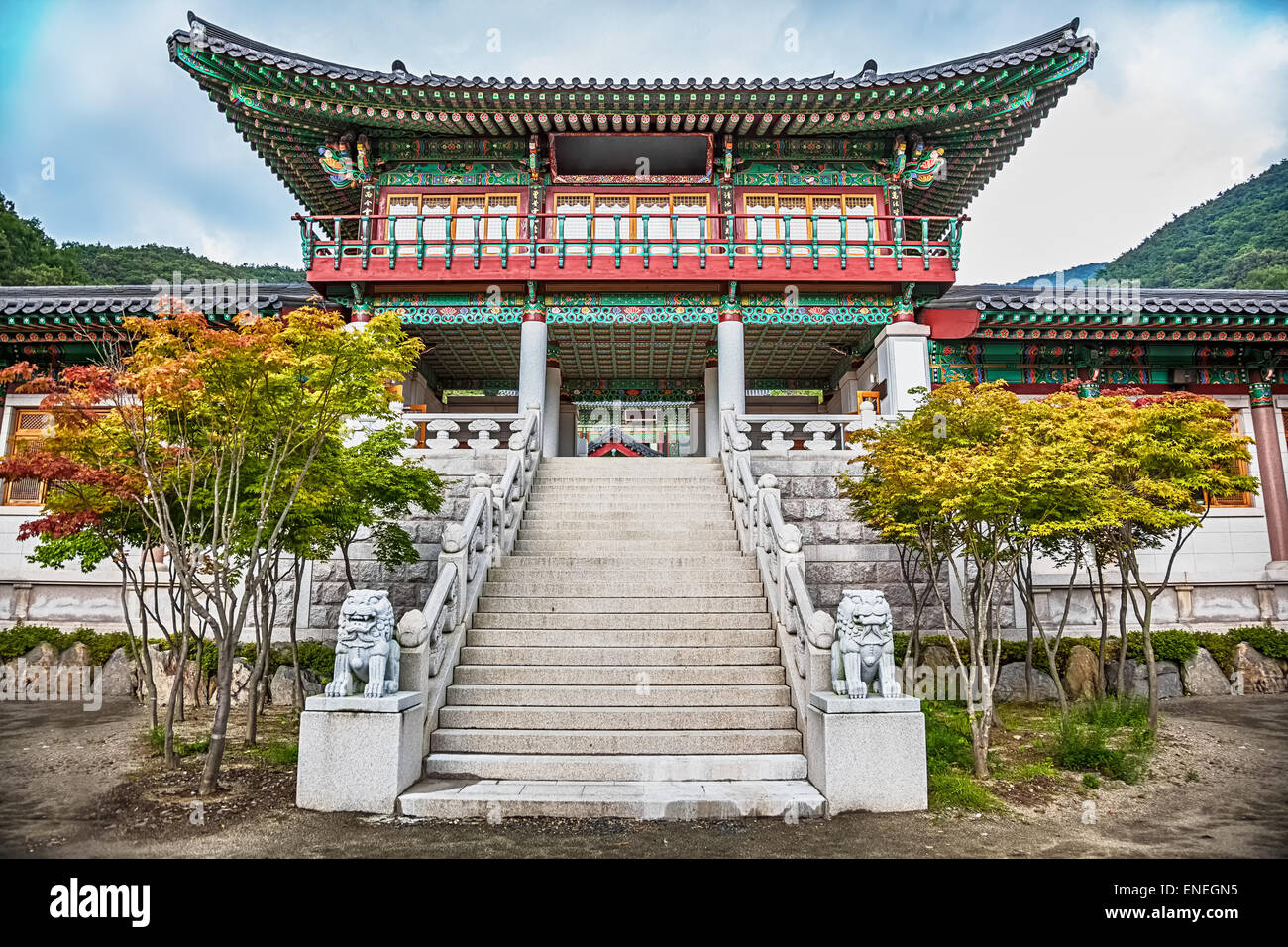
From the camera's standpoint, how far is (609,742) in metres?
6.86

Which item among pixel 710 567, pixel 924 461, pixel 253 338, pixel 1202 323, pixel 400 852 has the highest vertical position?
pixel 1202 323

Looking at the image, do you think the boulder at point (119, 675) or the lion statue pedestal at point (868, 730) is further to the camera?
the boulder at point (119, 675)

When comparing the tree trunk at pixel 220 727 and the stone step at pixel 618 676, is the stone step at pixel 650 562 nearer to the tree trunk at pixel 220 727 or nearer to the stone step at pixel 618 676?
the stone step at pixel 618 676

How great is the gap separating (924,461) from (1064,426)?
4.58 feet

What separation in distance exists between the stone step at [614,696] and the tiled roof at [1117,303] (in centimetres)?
1020

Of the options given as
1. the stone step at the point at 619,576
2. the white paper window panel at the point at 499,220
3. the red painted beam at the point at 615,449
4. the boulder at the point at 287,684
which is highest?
the white paper window panel at the point at 499,220

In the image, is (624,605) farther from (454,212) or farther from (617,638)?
(454,212)

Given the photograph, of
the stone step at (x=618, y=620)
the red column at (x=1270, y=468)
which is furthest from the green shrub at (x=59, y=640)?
the red column at (x=1270, y=468)

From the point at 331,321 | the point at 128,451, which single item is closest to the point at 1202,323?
the point at 331,321

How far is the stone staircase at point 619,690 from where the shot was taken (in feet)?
19.9

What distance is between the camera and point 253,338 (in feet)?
20.4

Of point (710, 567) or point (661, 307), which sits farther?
point (661, 307)

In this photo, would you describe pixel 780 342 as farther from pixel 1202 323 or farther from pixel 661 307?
pixel 1202 323

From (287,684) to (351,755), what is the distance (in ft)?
18.0
